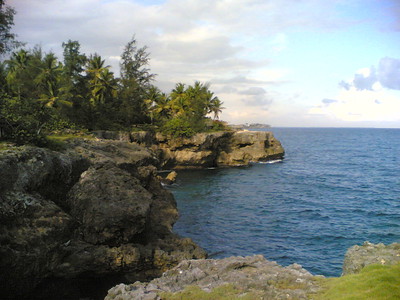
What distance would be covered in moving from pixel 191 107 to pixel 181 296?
64.7m

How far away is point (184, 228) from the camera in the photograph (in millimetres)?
29125

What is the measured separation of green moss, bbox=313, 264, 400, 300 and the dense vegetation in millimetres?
20203

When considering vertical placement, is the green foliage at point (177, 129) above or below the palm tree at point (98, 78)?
below

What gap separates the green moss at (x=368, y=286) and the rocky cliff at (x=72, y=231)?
9.78 m

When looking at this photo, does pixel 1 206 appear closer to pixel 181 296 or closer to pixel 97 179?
pixel 97 179

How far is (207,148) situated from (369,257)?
166 feet

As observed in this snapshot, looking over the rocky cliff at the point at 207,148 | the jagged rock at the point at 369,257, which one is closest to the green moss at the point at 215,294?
the jagged rock at the point at 369,257

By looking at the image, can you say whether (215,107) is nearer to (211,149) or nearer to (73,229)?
(211,149)

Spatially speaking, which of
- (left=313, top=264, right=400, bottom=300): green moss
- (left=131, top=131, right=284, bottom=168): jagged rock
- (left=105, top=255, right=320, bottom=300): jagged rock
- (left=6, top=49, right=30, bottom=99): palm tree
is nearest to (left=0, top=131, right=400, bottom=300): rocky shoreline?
(left=105, top=255, right=320, bottom=300): jagged rock

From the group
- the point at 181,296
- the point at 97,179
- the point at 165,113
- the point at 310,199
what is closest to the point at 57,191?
the point at 97,179

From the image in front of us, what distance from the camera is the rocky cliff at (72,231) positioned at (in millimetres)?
14703

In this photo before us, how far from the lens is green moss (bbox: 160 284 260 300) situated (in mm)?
10586

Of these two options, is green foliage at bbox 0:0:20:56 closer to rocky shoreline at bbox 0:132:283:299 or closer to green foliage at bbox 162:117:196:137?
rocky shoreline at bbox 0:132:283:299

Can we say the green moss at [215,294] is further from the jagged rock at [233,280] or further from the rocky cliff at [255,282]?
the jagged rock at [233,280]
